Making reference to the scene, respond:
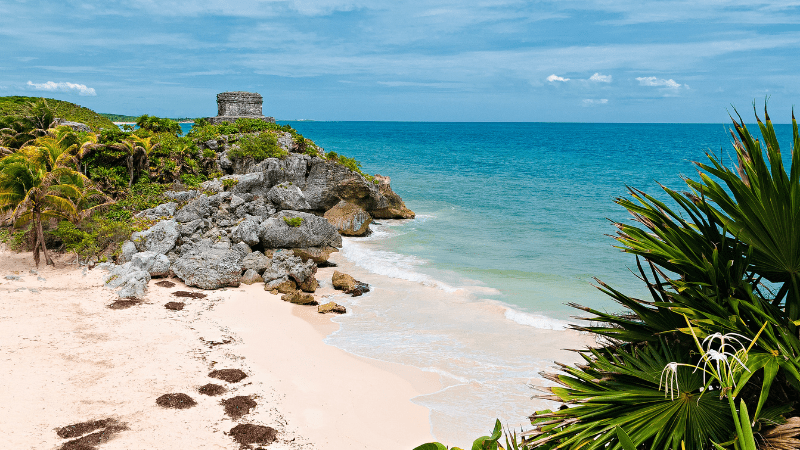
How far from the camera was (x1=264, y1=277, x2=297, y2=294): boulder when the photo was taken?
54.6 ft

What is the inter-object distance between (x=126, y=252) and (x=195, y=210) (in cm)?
369

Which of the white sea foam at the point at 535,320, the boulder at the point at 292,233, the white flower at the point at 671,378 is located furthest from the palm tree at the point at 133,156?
the white flower at the point at 671,378

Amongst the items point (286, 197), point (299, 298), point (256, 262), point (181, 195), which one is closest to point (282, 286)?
point (299, 298)

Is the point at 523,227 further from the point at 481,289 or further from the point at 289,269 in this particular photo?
the point at 289,269

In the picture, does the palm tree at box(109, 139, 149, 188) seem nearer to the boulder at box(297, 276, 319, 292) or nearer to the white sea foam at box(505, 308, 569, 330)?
the boulder at box(297, 276, 319, 292)

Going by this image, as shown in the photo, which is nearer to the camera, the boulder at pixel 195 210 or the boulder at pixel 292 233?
the boulder at pixel 292 233

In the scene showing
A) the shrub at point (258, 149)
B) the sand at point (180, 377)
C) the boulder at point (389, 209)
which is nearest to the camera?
the sand at point (180, 377)

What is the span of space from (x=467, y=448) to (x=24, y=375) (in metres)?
9.12

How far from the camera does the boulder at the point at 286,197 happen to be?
23703 millimetres

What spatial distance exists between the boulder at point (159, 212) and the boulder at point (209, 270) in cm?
361

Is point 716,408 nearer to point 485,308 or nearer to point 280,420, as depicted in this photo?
point 280,420

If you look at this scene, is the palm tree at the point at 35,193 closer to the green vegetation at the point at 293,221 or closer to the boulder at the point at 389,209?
the green vegetation at the point at 293,221

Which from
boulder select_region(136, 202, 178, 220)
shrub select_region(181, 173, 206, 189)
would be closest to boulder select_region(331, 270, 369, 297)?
boulder select_region(136, 202, 178, 220)

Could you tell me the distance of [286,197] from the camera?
23.8m
